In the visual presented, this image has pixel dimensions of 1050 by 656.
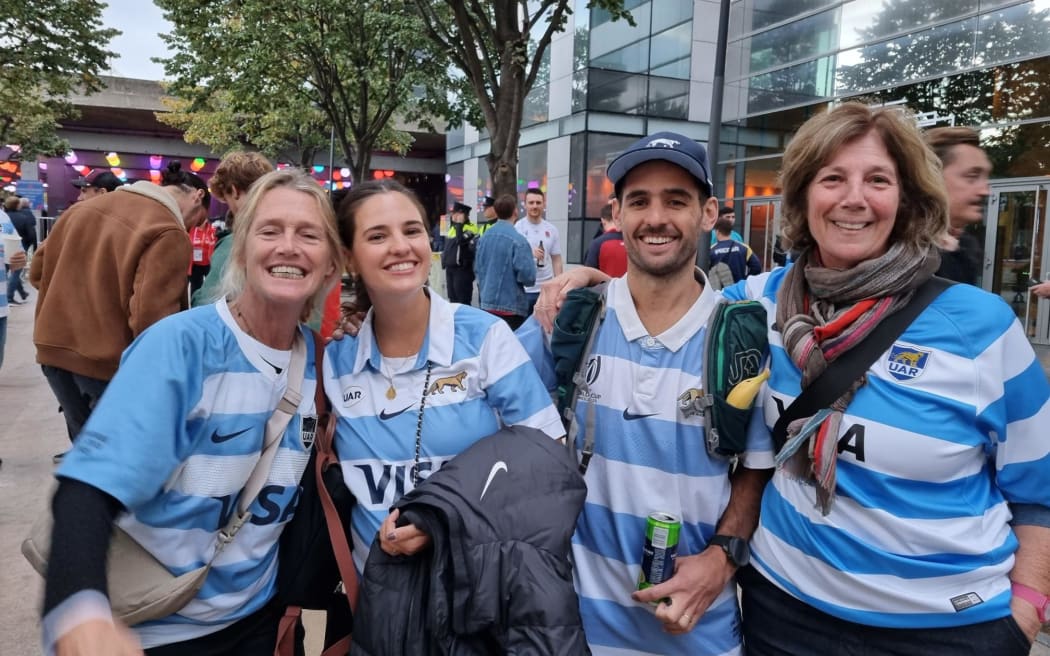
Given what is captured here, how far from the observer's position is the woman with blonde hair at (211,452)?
54.4 inches

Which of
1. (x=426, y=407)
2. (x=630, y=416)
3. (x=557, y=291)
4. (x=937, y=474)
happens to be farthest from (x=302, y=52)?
(x=937, y=474)

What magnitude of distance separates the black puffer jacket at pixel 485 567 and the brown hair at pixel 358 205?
0.77 m

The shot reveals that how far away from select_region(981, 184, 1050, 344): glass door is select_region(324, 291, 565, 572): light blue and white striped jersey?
1239 centimetres

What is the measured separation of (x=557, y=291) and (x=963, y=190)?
2.08 meters

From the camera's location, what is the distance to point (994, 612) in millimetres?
1647

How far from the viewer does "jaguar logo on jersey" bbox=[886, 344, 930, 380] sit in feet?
5.53

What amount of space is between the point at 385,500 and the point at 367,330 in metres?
0.50

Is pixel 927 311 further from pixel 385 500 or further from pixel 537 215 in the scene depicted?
pixel 537 215

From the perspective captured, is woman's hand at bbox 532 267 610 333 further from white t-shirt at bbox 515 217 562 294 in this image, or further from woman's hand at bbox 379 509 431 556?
white t-shirt at bbox 515 217 562 294

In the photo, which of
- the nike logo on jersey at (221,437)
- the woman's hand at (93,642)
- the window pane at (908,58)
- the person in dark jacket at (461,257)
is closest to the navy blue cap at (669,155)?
the nike logo on jersey at (221,437)

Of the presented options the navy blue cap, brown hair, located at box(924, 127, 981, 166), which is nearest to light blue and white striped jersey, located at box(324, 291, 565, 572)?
the navy blue cap

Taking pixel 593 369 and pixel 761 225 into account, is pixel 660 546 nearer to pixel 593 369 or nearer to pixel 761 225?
pixel 593 369

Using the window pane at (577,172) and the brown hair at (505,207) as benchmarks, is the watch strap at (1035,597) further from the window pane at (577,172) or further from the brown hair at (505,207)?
the window pane at (577,172)

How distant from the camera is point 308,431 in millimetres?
1915
